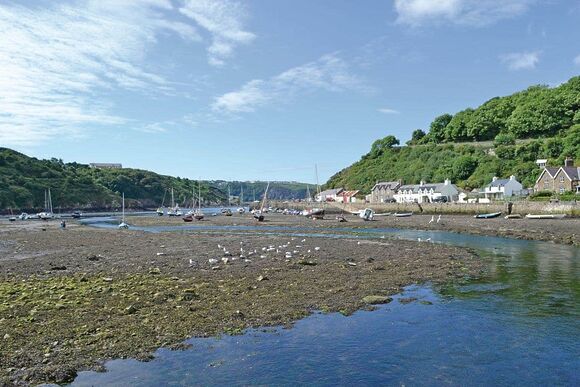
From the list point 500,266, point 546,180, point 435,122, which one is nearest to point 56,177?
point 435,122

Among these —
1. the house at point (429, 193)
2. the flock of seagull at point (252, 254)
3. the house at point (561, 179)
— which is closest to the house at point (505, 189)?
the house at point (561, 179)

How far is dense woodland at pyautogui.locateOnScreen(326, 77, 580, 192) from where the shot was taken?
4916 inches

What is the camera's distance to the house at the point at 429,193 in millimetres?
117312

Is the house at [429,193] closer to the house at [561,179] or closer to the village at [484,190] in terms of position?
the village at [484,190]

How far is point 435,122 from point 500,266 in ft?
561

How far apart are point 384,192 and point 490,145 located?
4220cm

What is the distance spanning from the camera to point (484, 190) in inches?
4439

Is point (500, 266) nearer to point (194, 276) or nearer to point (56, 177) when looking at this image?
point (194, 276)

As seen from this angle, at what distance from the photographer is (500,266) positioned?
96.4 ft

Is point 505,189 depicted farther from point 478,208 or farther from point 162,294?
point 162,294

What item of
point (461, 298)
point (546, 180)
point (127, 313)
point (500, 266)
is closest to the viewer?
point (127, 313)

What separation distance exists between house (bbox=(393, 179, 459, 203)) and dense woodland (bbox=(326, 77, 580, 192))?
11.5m

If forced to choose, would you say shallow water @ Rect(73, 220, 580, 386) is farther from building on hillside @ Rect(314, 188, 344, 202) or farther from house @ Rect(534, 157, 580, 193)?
building on hillside @ Rect(314, 188, 344, 202)

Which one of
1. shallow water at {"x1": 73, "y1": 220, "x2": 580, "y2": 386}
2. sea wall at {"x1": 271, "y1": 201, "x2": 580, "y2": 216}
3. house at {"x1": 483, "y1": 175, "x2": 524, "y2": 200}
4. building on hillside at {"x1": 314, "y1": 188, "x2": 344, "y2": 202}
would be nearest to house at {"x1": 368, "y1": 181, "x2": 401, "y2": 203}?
sea wall at {"x1": 271, "y1": 201, "x2": 580, "y2": 216}
